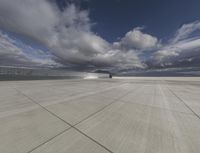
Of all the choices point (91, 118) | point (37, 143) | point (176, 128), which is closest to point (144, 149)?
point (176, 128)

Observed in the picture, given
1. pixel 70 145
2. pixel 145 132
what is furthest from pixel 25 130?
pixel 145 132

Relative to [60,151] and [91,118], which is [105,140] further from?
[91,118]

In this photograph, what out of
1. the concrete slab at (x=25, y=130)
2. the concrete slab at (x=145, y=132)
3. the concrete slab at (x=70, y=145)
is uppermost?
the concrete slab at (x=25, y=130)

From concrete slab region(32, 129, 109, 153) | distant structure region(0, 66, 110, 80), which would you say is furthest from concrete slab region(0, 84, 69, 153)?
distant structure region(0, 66, 110, 80)

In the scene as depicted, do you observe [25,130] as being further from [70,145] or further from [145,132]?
[145,132]

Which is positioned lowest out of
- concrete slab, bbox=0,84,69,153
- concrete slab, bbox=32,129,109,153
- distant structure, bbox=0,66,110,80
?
concrete slab, bbox=32,129,109,153

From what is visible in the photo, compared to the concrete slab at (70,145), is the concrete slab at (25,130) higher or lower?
higher

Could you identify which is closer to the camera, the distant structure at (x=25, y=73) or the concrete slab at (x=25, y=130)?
the concrete slab at (x=25, y=130)

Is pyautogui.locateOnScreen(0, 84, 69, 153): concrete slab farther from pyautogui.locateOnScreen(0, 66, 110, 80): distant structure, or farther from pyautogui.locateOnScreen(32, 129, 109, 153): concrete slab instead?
pyautogui.locateOnScreen(0, 66, 110, 80): distant structure

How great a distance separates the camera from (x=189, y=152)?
1303 mm

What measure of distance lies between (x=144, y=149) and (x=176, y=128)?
105cm

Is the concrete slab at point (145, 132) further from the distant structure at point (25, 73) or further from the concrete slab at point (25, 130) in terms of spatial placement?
the distant structure at point (25, 73)

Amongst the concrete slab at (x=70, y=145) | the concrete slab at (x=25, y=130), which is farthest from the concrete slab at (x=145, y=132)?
the concrete slab at (x=25, y=130)

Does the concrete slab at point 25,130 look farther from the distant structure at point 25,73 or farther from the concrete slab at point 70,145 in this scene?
the distant structure at point 25,73
